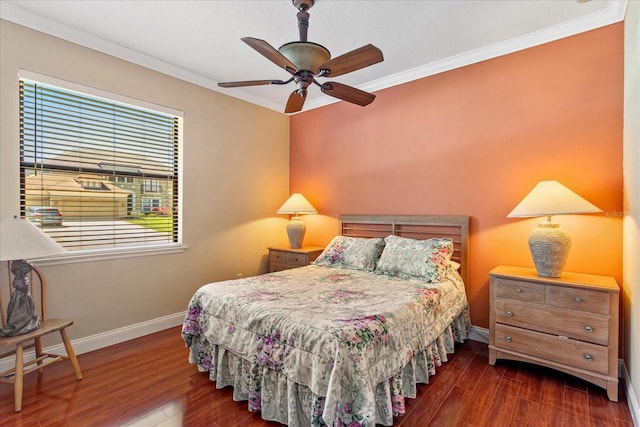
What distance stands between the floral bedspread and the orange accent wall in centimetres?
95

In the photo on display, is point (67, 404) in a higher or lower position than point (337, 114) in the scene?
lower

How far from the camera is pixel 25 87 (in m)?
2.53

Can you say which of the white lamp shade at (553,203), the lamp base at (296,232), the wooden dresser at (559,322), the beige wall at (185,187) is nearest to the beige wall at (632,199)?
the wooden dresser at (559,322)

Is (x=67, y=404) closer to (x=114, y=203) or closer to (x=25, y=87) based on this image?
(x=114, y=203)

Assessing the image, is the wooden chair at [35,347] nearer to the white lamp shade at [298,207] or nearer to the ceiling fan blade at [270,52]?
the ceiling fan blade at [270,52]

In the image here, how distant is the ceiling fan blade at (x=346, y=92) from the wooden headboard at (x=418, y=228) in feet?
4.94

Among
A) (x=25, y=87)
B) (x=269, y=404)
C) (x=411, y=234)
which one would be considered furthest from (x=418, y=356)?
(x=25, y=87)

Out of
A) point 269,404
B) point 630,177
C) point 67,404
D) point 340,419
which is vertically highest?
point 630,177

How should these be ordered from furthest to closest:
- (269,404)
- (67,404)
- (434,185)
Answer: (434,185) < (67,404) < (269,404)

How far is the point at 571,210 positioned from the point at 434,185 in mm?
1286

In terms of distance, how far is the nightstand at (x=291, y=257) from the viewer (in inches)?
153

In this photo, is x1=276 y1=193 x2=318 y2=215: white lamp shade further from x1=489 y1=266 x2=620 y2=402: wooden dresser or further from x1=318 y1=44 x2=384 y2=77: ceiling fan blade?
x1=489 y1=266 x2=620 y2=402: wooden dresser

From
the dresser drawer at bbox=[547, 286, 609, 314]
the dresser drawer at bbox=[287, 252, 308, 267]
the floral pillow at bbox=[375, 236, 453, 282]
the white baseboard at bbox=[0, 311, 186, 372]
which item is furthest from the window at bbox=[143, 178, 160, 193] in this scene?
the dresser drawer at bbox=[547, 286, 609, 314]

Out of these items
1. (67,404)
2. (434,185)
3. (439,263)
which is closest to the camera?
(67,404)
